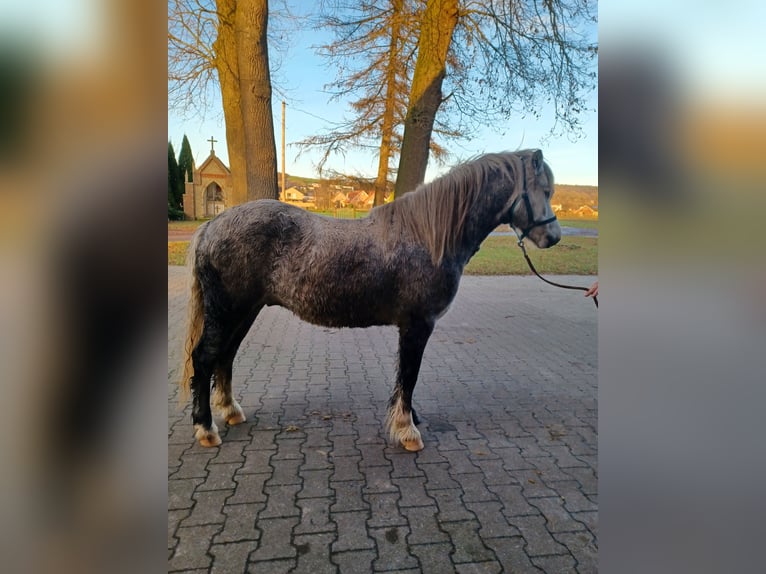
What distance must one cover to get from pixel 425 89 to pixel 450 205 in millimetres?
2642

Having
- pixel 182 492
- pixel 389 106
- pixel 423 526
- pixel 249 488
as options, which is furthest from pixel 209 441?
pixel 389 106

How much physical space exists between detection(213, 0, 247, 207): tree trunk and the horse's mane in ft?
7.86

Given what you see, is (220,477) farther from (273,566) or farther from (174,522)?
(273,566)

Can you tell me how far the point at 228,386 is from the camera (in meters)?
3.25

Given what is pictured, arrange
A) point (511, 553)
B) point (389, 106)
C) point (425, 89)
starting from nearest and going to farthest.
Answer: point (511, 553) → point (425, 89) → point (389, 106)

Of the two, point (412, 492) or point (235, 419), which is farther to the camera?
point (235, 419)

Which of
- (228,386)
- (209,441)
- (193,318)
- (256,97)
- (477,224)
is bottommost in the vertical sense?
(209,441)

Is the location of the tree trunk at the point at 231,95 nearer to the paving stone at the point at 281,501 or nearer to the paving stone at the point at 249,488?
the paving stone at the point at 249,488

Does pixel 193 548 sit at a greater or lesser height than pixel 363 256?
lesser

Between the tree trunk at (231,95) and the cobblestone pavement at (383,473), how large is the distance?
152cm

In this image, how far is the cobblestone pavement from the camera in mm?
1940

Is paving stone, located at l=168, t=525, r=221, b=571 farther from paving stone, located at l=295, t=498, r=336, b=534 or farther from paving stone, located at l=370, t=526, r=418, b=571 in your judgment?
paving stone, located at l=370, t=526, r=418, b=571

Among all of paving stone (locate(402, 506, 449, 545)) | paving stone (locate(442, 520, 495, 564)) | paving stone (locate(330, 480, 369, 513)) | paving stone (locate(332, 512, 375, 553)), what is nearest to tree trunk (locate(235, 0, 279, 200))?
paving stone (locate(330, 480, 369, 513))
